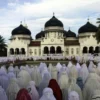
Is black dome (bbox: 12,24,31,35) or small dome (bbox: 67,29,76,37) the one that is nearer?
black dome (bbox: 12,24,31,35)

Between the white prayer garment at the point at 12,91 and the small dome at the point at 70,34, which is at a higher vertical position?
the small dome at the point at 70,34

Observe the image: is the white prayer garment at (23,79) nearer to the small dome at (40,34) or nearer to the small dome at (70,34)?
the small dome at (40,34)

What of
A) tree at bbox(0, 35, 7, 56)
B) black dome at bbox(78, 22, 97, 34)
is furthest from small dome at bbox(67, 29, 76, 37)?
tree at bbox(0, 35, 7, 56)

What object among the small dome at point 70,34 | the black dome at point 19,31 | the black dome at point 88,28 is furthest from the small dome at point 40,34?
the black dome at point 88,28

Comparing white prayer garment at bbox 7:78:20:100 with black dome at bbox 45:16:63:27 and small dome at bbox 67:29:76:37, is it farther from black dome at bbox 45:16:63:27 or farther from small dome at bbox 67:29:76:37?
small dome at bbox 67:29:76:37

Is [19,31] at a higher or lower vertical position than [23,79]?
higher

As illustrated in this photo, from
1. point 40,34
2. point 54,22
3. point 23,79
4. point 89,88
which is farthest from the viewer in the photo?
point 40,34

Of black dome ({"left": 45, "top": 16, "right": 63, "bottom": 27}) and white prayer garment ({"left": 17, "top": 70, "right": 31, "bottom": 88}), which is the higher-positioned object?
black dome ({"left": 45, "top": 16, "right": 63, "bottom": 27})

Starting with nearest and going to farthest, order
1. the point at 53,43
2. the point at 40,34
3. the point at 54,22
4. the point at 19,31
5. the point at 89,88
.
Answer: the point at 89,88, the point at 53,43, the point at 54,22, the point at 19,31, the point at 40,34

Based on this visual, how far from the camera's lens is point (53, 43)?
170 feet

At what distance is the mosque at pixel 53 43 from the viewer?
170ft

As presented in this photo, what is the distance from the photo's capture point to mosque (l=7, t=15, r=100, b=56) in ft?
170

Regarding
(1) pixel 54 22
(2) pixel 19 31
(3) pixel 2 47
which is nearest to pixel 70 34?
(1) pixel 54 22

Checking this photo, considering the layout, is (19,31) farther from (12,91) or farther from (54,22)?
(12,91)
